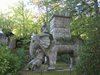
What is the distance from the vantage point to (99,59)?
15.8 feet

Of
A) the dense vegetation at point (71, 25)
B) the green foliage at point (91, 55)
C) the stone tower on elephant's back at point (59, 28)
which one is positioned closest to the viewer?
the green foliage at point (91, 55)

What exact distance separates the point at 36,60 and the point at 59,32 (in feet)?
6.05

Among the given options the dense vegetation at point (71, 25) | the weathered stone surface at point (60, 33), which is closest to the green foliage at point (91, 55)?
the dense vegetation at point (71, 25)

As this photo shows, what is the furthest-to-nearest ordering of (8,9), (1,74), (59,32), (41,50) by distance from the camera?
(8,9) → (59,32) → (41,50) → (1,74)

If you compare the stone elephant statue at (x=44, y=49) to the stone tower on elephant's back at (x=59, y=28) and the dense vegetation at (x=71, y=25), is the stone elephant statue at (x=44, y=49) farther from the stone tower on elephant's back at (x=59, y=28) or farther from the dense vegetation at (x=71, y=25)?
the dense vegetation at (x=71, y=25)

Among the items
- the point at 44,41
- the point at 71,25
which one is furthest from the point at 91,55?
the point at 71,25

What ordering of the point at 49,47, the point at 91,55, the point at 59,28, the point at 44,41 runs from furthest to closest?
1. the point at 59,28
2. the point at 49,47
3. the point at 44,41
4. the point at 91,55

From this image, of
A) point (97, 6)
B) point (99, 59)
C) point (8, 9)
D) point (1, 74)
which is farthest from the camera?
point (8, 9)

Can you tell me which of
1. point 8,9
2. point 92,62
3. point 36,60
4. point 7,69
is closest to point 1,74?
point 7,69

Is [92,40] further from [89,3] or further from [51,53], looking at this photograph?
[89,3]

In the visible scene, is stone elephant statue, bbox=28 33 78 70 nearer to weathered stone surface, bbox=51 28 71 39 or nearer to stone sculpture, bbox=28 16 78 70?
stone sculpture, bbox=28 16 78 70

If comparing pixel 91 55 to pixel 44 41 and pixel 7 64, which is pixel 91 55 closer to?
pixel 44 41

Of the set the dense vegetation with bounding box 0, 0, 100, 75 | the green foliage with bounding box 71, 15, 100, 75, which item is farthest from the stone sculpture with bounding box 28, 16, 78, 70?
the green foliage with bounding box 71, 15, 100, 75

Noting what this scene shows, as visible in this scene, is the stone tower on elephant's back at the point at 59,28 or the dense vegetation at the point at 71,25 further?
the stone tower on elephant's back at the point at 59,28
